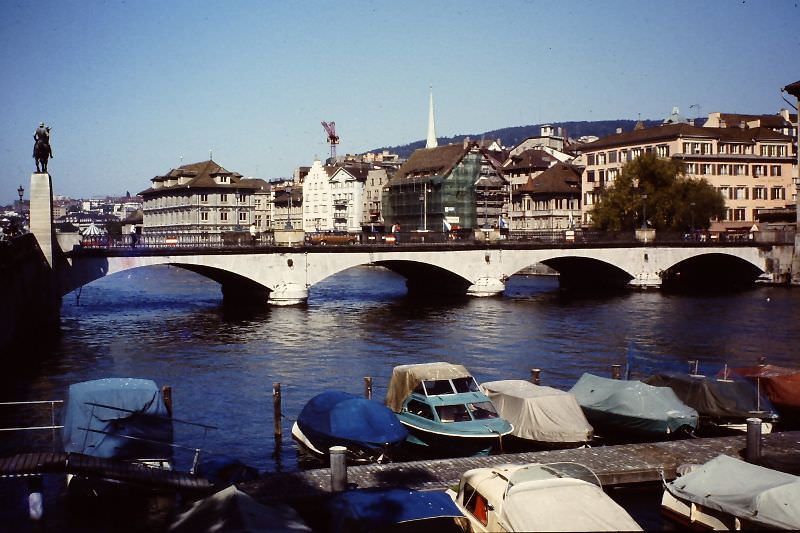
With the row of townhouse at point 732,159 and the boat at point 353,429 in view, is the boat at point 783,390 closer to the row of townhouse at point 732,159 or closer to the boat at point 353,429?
the boat at point 353,429

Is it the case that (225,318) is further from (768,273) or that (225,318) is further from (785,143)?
(785,143)

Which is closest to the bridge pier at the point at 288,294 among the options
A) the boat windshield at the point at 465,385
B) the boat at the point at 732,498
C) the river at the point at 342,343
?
the river at the point at 342,343

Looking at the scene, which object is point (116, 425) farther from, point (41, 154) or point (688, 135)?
point (688, 135)

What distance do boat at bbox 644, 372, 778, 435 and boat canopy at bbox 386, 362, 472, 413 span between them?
8.33m

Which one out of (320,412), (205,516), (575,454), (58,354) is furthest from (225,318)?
(205,516)

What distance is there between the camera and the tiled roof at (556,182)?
147875 mm

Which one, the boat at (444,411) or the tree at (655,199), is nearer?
the boat at (444,411)

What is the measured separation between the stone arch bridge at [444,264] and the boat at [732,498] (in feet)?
174

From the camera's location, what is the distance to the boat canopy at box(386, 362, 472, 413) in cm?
2922

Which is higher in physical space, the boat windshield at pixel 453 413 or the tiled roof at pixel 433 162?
the tiled roof at pixel 433 162

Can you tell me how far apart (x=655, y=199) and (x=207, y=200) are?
82.6 metres

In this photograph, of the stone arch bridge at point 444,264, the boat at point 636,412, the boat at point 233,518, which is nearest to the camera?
the boat at point 233,518

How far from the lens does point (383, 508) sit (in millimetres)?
17156

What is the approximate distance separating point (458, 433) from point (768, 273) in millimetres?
81211
